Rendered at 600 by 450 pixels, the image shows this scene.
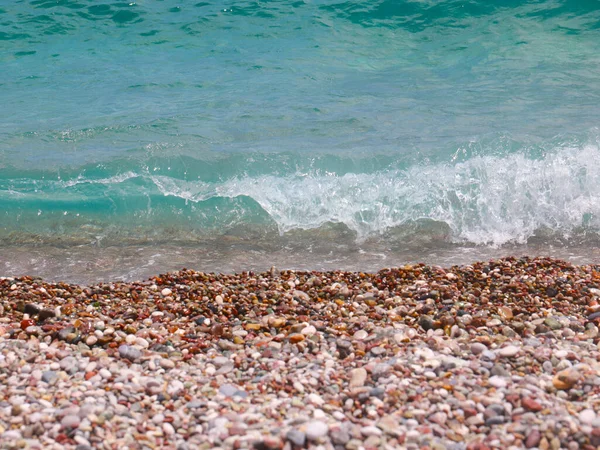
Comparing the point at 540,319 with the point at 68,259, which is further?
the point at 68,259

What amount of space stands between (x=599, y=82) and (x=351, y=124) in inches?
168

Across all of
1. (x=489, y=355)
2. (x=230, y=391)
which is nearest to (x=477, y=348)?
(x=489, y=355)

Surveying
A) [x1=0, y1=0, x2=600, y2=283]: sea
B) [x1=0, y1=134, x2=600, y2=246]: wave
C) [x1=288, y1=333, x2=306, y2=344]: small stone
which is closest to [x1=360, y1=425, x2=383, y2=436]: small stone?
[x1=288, y1=333, x2=306, y2=344]: small stone

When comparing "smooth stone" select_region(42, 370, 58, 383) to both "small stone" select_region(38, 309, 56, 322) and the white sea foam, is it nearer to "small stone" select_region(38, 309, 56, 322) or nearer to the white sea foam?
"small stone" select_region(38, 309, 56, 322)

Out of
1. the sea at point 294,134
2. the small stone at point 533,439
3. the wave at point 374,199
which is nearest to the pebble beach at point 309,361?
the small stone at point 533,439

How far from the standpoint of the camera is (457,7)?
14016 millimetres

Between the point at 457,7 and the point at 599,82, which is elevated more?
the point at 457,7

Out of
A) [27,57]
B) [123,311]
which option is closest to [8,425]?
[123,311]

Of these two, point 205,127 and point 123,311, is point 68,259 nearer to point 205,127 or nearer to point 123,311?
point 123,311

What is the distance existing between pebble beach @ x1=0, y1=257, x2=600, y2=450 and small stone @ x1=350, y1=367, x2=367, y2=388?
0.01m

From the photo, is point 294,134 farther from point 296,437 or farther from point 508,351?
point 296,437

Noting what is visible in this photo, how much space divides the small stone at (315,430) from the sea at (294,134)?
9.81ft

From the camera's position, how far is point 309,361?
148 inches

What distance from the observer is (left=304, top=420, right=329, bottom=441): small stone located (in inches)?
115
